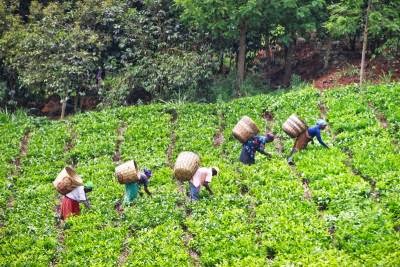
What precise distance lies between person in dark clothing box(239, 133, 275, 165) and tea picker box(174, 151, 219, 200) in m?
2.10

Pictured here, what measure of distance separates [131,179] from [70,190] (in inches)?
78.8

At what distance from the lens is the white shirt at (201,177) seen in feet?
66.3

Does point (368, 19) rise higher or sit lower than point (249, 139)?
higher

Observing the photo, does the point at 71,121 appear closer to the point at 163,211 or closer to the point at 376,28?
the point at 163,211

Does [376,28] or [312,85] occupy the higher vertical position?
[376,28]

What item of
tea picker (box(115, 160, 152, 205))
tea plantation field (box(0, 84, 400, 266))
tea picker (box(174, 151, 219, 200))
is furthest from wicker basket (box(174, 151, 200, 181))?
tea picker (box(115, 160, 152, 205))

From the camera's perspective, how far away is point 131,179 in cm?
2042

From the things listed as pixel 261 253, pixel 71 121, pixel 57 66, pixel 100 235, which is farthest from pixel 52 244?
pixel 57 66

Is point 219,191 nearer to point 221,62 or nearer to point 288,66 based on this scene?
point 288,66

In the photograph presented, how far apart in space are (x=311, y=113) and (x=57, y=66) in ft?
43.8

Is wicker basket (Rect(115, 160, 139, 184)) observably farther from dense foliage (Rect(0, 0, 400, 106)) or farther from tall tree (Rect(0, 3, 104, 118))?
tall tree (Rect(0, 3, 104, 118))

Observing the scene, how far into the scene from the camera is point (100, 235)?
1938 centimetres

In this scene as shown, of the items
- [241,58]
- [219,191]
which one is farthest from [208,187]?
[241,58]

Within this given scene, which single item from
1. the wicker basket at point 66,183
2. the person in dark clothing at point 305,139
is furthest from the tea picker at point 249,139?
the wicker basket at point 66,183
